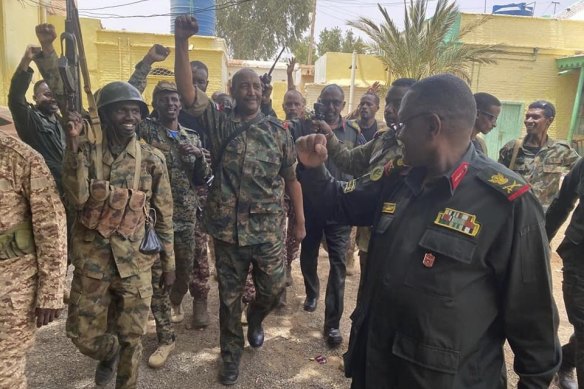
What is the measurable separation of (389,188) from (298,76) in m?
19.1

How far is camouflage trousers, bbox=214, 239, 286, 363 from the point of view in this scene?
3.09 meters

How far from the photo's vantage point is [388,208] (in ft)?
5.78

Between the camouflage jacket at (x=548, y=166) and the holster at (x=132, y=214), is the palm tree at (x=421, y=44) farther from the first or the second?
the holster at (x=132, y=214)

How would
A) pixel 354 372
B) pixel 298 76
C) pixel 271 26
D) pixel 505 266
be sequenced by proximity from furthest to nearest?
pixel 271 26
pixel 298 76
pixel 354 372
pixel 505 266

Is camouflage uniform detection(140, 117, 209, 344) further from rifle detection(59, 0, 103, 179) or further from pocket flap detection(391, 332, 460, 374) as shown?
pocket flap detection(391, 332, 460, 374)

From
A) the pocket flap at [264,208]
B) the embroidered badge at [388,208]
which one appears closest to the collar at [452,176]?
the embroidered badge at [388,208]

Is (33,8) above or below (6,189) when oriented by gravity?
above

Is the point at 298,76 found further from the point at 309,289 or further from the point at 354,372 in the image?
the point at 354,372

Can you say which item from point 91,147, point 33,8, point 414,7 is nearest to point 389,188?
point 91,147

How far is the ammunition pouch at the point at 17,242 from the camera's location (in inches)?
77.9

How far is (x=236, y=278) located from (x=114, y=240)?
2.96 feet

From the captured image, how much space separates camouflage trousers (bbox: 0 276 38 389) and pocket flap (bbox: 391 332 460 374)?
1689mm

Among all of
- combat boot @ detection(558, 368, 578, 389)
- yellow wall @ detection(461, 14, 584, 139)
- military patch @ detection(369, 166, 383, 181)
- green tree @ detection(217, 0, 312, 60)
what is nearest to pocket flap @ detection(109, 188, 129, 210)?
military patch @ detection(369, 166, 383, 181)

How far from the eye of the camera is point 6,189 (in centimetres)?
196
